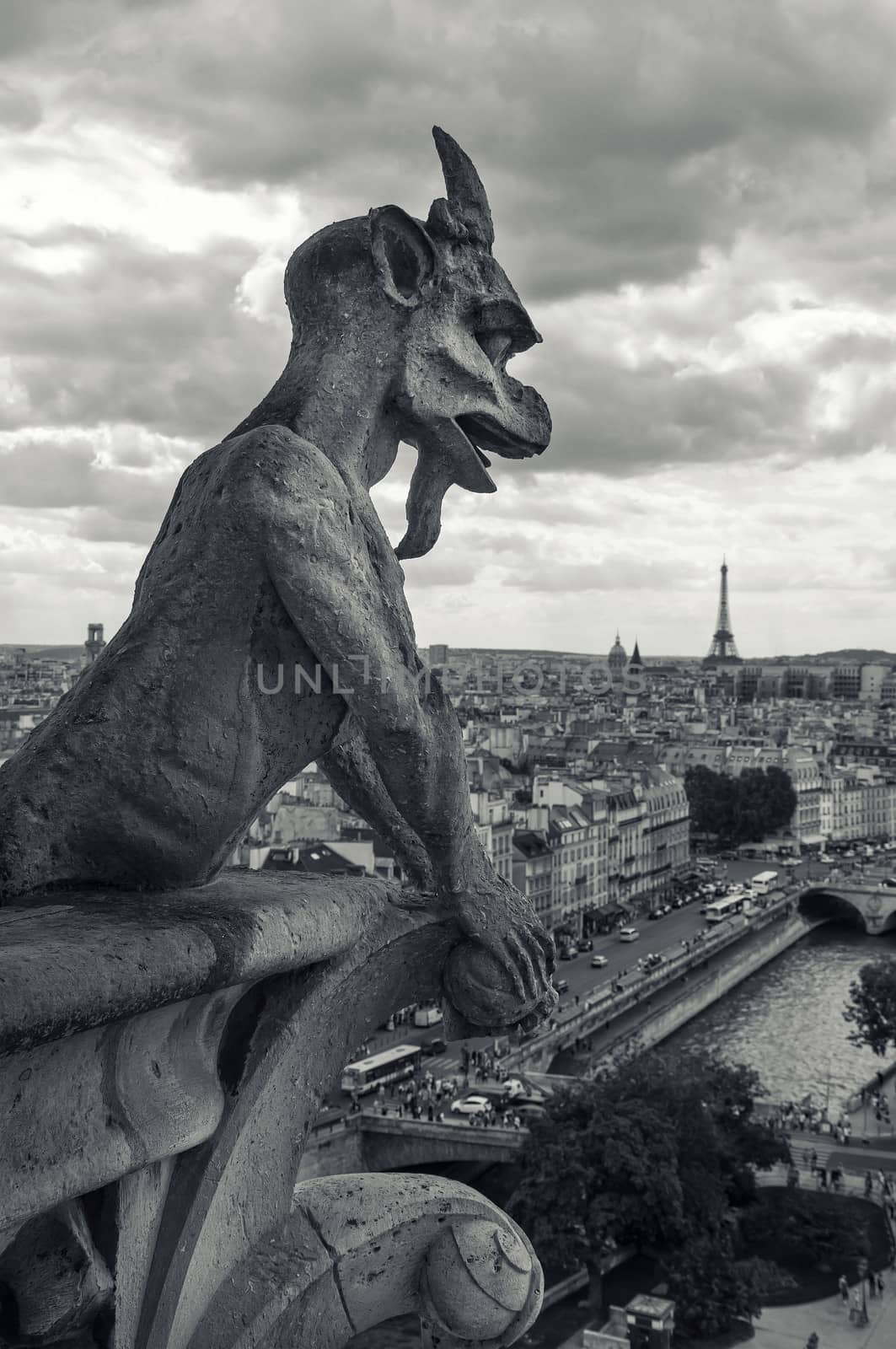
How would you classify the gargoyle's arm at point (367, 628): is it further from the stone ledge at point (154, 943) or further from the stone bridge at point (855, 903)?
the stone bridge at point (855, 903)

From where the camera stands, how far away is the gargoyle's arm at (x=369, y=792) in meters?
3.43

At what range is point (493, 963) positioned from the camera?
3.34m

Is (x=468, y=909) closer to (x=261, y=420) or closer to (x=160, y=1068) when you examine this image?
(x=160, y=1068)

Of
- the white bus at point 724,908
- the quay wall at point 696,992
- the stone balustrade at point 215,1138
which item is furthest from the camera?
the white bus at point 724,908

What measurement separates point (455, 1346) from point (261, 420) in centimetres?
206

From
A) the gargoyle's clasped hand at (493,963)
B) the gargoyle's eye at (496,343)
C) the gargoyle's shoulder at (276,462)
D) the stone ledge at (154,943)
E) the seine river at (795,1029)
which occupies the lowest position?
the seine river at (795,1029)

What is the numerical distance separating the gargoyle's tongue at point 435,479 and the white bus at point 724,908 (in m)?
46.9

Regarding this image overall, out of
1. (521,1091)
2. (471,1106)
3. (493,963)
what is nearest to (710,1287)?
(471,1106)

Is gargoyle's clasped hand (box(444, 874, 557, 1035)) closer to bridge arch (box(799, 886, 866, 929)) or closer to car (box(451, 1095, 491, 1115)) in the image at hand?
car (box(451, 1095, 491, 1115))

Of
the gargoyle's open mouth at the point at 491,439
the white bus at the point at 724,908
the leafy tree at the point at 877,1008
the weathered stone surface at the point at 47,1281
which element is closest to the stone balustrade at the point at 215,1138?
the weathered stone surface at the point at 47,1281

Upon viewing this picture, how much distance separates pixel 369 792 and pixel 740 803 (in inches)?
2607

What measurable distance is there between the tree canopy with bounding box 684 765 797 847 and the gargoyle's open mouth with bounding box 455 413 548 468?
65.6m

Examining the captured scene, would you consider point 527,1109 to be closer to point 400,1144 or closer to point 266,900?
point 400,1144

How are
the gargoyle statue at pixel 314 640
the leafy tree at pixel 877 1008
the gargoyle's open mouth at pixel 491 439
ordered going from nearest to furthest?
the gargoyle statue at pixel 314 640 → the gargoyle's open mouth at pixel 491 439 → the leafy tree at pixel 877 1008
